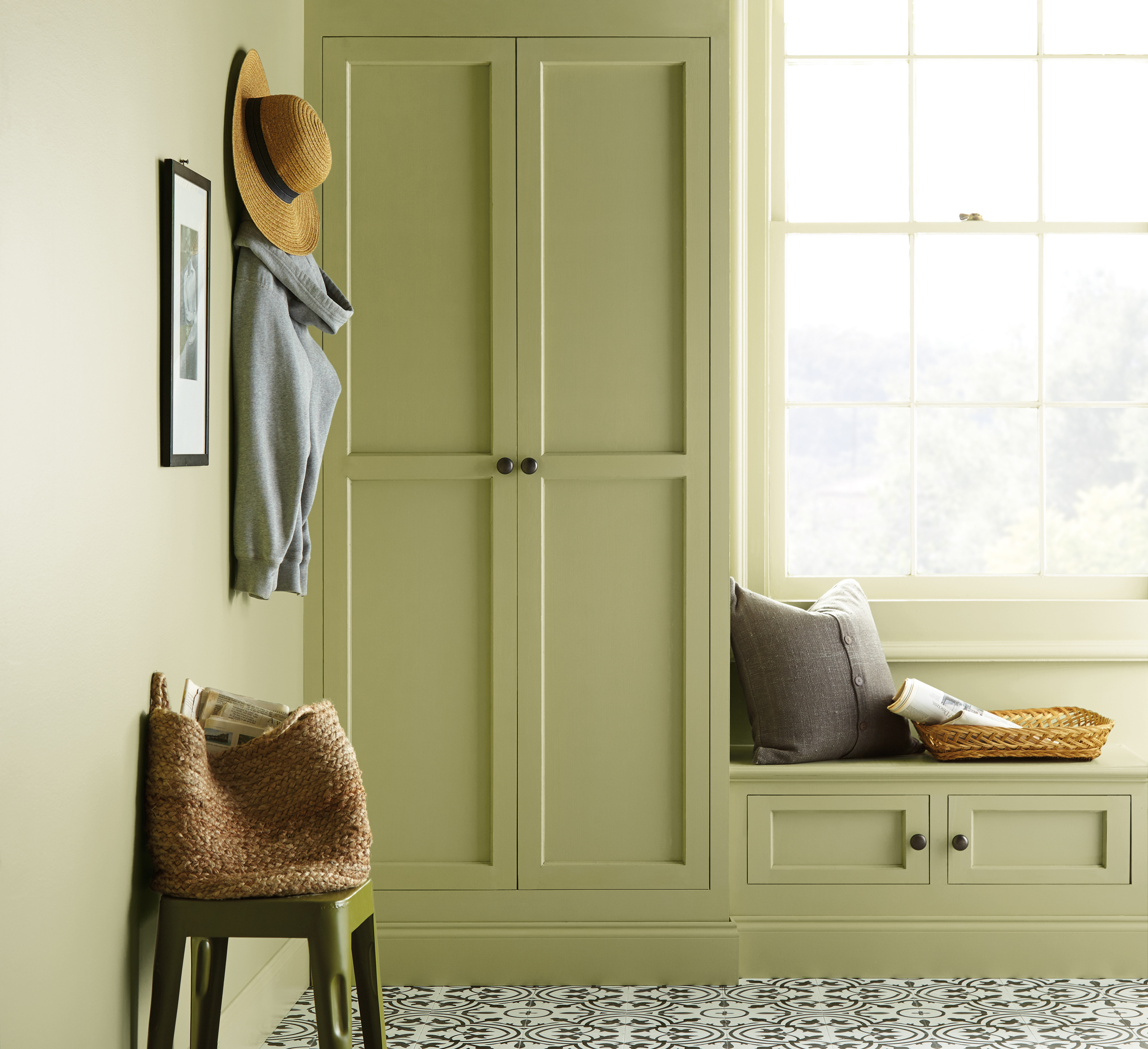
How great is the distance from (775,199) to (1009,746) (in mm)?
1555

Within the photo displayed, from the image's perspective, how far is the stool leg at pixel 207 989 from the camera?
1709mm

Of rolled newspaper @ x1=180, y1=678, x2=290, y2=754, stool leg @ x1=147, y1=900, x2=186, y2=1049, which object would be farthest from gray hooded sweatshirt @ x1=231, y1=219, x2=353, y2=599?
stool leg @ x1=147, y1=900, x2=186, y2=1049

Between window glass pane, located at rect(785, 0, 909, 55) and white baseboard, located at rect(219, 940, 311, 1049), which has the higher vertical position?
window glass pane, located at rect(785, 0, 909, 55)

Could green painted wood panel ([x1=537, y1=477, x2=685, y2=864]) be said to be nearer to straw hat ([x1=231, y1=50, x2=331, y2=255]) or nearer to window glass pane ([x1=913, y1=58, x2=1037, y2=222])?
straw hat ([x1=231, y1=50, x2=331, y2=255])

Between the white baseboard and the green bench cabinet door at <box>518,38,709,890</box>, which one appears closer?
the white baseboard

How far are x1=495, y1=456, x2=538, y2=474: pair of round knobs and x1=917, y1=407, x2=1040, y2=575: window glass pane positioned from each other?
1188 millimetres

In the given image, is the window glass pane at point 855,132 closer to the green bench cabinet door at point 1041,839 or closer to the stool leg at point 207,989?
the green bench cabinet door at point 1041,839

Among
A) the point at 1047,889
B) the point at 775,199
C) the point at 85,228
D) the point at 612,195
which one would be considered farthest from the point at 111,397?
the point at 1047,889

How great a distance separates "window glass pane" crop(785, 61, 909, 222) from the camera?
9.89ft

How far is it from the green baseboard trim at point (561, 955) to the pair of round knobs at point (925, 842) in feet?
1.53

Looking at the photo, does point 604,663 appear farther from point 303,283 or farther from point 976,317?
point 976,317

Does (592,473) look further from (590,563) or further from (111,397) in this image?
(111,397)

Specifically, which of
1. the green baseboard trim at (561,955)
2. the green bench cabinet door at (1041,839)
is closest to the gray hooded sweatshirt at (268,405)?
the green baseboard trim at (561,955)

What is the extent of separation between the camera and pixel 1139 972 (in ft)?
→ 8.42
